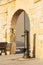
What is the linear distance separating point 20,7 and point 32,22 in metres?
1.36

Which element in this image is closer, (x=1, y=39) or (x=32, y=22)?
(x=32, y=22)

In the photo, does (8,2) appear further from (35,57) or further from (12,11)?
(35,57)

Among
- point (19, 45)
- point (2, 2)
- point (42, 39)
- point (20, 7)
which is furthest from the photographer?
point (19, 45)

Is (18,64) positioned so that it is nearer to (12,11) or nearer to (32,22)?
(32,22)

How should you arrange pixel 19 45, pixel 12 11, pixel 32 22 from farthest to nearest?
pixel 19 45 → pixel 12 11 → pixel 32 22

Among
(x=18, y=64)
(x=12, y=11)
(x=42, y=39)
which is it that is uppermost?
(x=12, y=11)

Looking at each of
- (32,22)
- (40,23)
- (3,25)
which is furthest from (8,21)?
(40,23)

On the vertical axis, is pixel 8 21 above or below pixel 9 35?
above

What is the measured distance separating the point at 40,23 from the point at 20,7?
1986mm

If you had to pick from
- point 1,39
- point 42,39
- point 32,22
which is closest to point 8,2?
point 1,39

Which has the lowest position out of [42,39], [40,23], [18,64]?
[18,64]

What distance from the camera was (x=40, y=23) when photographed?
8281 mm

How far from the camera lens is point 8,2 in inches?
439

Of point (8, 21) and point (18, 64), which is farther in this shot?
point (8, 21)
